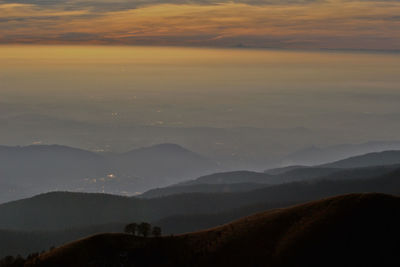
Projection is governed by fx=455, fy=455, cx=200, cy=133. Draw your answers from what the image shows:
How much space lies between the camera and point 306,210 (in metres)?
68.1

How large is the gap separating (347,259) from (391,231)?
7.92 metres

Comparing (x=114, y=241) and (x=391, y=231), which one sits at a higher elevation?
(x=391, y=231)

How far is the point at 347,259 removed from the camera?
2174 inches

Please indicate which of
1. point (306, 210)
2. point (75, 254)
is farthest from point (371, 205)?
point (75, 254)

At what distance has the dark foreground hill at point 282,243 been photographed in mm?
56500

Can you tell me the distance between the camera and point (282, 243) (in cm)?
5997

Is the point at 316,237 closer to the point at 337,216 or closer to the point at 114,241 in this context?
the point at 337,216

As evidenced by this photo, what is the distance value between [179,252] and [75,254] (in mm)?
15336

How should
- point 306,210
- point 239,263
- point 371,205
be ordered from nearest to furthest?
point 239,263 < point 371,205 < point 306,210

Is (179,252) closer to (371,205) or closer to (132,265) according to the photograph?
(132,265)

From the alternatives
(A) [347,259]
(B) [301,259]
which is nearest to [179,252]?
(B) [301,259]

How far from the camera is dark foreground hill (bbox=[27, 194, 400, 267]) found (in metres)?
56.5

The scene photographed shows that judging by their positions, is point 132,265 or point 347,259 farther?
point 132,265

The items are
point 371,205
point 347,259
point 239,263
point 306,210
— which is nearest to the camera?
point 347,259
